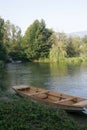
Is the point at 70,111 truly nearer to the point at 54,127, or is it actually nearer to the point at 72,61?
the point at 54,127

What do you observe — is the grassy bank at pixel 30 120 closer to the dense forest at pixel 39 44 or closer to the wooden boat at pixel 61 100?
the wooden boat at pixel 61 100

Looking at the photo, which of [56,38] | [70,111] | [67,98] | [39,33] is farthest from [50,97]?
[39,33]

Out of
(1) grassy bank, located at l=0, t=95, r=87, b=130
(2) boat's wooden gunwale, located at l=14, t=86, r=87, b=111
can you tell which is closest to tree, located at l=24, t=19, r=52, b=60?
(2) boat's wooden gunwale, located at l=14, t=86, r=87, b=111

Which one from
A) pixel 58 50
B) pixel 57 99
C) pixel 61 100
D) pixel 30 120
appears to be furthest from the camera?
pixel 58 50

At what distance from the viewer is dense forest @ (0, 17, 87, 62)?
56.7 m

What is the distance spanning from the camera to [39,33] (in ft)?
202

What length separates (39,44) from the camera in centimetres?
6016

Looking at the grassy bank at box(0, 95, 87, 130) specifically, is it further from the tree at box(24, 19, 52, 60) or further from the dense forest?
the tree at box(24, 19, 52, 60)

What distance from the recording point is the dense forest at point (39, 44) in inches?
2234

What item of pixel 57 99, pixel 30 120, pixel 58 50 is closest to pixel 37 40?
pixel 58 50

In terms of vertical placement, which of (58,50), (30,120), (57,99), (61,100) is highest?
(58,50)

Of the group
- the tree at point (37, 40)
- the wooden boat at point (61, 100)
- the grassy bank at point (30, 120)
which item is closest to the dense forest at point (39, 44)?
the tree at point (37, 40)

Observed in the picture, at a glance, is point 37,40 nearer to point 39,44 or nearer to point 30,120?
point 39,44

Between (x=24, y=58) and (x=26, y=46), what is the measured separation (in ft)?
10.0
